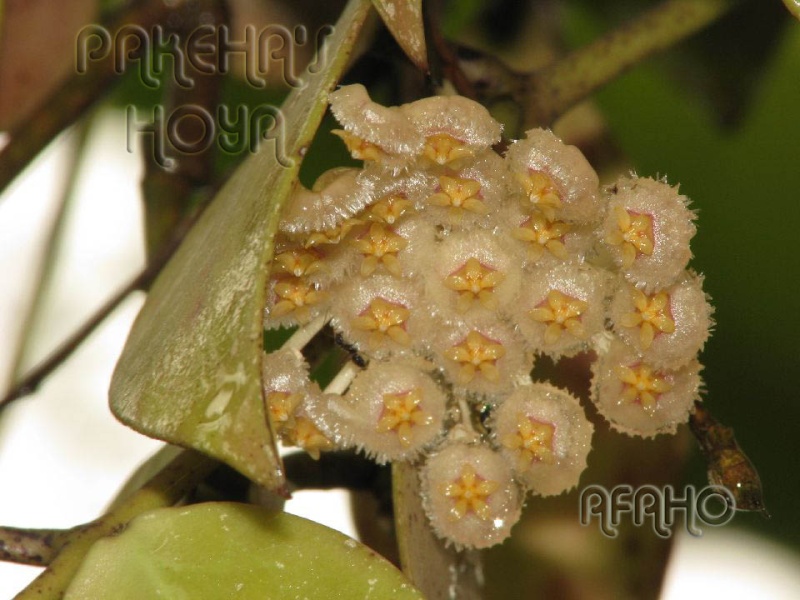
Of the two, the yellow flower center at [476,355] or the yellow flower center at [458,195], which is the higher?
the yellow flower center at [458,195]

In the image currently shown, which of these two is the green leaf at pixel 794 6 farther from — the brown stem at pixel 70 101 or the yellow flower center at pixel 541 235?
the brown stem at pixel 70 101

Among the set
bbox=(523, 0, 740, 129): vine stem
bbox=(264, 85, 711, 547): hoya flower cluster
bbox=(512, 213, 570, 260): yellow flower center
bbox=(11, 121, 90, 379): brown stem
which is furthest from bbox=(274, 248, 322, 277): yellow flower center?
Result: bbox=(11, 121, 90, 379): brown stem

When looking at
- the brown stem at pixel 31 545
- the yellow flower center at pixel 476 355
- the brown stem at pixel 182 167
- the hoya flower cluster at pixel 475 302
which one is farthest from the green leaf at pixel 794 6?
the brown stem at pixel 182 167

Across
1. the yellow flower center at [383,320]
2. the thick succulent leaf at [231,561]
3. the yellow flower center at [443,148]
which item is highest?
the yellow flower center at [443,148]

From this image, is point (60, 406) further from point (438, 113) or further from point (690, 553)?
point (438, 113)

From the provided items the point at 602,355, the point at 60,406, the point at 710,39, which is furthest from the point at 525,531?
the point at 60,406

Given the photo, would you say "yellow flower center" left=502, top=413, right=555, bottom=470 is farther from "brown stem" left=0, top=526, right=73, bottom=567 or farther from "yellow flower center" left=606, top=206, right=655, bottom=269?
"brown stem" left=0, top=526, right=73, bottom=567
